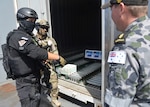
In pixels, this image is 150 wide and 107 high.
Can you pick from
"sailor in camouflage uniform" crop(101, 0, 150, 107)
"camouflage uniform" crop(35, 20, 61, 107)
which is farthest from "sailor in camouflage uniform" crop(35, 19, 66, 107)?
"sailor in camouflage uniform" crop(101, 0, 150, 107)

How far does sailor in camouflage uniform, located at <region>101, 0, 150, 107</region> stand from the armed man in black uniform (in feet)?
3.69

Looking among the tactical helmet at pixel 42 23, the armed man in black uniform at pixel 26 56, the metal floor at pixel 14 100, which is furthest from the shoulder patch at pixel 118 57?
the metal floor at pixel 14 100

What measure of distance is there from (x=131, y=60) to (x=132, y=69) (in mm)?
38

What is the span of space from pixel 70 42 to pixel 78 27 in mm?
413

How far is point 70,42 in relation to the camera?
3.56 m

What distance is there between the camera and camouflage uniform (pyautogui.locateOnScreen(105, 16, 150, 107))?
80 cm

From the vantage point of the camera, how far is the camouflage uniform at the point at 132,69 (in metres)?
0.80

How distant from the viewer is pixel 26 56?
1938 millimetres

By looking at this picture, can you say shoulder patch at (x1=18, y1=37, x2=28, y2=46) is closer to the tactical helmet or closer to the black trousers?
the black trousers

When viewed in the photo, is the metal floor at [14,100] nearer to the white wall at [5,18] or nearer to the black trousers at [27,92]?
the white wall at [5,18]

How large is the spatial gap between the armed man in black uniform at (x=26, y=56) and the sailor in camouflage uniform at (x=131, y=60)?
1.12 m

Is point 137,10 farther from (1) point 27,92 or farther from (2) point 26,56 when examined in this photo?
(1) point 27,92

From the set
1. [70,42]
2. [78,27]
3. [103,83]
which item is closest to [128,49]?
[103,83]

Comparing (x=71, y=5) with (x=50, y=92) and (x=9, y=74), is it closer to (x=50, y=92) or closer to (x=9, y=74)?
(x=50, y=92)
